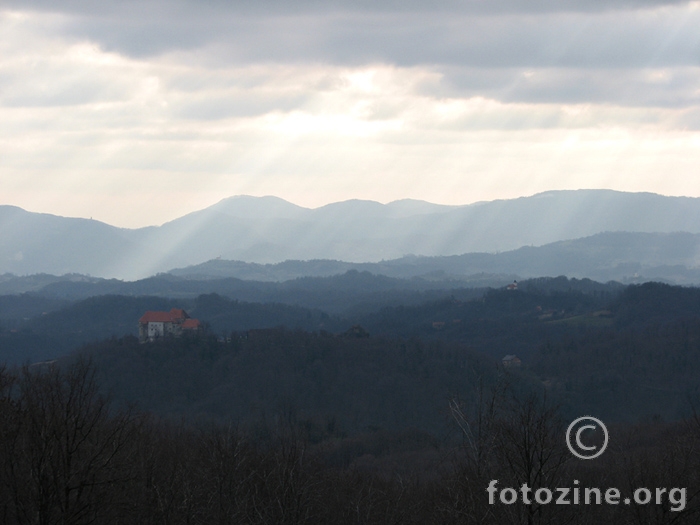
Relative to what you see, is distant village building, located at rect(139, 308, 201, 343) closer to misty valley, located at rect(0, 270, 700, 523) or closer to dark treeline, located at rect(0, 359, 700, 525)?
misty valley, located at rect(0, 270, 700, 523)

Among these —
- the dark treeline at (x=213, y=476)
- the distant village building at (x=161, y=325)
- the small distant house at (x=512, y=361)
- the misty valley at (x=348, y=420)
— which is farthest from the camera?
the distant village building at (x=161, y=325)

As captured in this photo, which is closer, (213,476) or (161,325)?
(213,476)

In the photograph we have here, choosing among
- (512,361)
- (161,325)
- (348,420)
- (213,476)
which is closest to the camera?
(213,476)

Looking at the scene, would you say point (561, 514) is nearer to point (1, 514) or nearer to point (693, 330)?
point (1, 514)

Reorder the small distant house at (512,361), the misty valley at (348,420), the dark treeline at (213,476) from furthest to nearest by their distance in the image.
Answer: the small distant house at (512,361) → the misty valley at (348,420) → the dark treeline at (213,476)

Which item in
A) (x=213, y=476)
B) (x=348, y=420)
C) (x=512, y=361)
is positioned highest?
(x=213, y=476)

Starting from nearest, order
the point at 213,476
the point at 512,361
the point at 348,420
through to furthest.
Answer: the point at 213,476 → the point at 348,420 → the point at 512,361

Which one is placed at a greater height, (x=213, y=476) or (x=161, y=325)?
(x=161, y=325)

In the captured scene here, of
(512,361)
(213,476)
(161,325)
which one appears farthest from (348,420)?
(213,476)

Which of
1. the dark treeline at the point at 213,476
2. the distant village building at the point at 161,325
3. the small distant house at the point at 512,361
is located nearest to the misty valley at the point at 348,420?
the dark treeline at the point at 213,476

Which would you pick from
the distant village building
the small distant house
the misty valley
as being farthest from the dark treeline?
the distant village building

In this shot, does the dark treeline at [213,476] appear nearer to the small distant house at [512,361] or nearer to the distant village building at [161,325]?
the small distant house at [512,361]

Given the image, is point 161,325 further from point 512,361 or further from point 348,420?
point 512,361

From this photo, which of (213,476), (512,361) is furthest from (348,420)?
(213,476)
